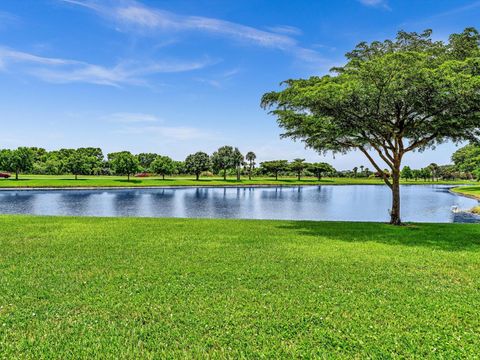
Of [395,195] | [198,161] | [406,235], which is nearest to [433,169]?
[198,161]

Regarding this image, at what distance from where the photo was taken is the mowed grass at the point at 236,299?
470cm

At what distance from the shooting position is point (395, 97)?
1338 cm

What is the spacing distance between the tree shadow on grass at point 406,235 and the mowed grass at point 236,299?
0.41 meters

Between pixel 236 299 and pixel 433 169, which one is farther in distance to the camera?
pixel 433 169

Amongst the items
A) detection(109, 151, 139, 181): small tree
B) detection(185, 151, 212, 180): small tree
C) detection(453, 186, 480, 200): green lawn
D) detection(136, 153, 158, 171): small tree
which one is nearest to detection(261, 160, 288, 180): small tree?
detection(185, 151, 212, 180): small tree

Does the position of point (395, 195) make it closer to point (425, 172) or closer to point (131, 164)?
point (131, 164)

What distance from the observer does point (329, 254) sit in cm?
1016

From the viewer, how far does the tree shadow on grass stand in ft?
40.0

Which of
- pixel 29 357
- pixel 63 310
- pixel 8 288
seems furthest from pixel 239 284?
pixel 8 288

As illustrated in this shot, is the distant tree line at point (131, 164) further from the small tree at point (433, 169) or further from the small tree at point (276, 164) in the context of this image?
the small tree at point (433, 169)

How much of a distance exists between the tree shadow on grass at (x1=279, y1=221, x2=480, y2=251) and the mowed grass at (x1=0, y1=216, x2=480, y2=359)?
41cm

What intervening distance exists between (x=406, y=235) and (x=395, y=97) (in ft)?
19.7

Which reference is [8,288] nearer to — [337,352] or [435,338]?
[337,352]

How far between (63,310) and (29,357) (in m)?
1.46
